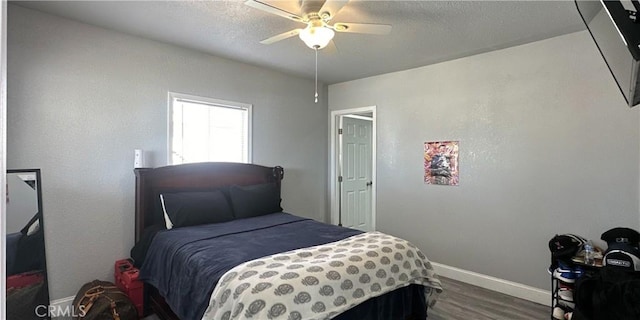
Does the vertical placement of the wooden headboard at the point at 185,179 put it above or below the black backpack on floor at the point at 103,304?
above

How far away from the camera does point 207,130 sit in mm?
3686

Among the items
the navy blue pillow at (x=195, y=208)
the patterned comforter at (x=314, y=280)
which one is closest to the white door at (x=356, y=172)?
the navy blue pillow at (x=195, y=208)

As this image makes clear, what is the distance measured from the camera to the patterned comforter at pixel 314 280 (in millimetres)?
1689

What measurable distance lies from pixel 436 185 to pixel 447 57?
1.50 metres

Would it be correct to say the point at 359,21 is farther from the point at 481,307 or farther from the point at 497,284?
the point at 497,284

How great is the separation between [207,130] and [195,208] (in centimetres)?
102

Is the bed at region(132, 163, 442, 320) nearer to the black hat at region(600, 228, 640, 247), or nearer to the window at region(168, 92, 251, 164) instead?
the window at region(168, 92, 251, 164)

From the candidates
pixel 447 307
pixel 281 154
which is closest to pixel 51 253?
pixel 281 154

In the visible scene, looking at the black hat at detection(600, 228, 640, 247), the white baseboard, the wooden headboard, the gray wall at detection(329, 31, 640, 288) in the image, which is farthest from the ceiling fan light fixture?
the white baseboard

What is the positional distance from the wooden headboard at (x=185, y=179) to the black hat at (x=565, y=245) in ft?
9.61

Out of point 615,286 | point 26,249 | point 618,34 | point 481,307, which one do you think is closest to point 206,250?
point 26,249

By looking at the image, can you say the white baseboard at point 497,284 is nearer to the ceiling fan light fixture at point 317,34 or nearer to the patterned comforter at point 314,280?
the patterned comforter at point 314,280

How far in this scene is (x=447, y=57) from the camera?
3.66m

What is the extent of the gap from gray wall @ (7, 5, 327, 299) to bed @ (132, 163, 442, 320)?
0.93 ft
